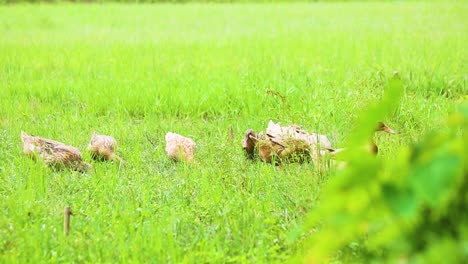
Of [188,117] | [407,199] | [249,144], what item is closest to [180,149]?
[249,144]

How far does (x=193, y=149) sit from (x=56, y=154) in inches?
25.2

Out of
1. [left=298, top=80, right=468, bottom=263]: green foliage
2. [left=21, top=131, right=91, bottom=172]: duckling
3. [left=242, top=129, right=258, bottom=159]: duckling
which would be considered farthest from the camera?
[left=242, top=129, right=258, bottom=159]: duckling

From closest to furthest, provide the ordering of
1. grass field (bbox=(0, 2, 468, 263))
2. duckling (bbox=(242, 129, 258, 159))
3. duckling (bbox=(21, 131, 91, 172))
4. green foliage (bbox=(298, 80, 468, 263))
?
green foliage (bbox=(298, 80, 468, 263)), grass field (bbox=(0, 2, 468, 263)), duckling (bbox=(21, 131, 91, 172)), duckling (bbox=(242, 129, 258, 159))

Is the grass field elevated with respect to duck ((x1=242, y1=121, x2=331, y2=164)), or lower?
lower

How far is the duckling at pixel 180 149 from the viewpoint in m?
2.93

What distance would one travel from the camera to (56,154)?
2783 mm

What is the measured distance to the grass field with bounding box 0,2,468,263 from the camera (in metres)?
2.13

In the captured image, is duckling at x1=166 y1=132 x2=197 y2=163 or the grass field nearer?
the grass field

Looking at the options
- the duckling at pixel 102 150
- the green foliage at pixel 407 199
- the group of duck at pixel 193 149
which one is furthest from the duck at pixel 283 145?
the green foliage at pixel 407 199

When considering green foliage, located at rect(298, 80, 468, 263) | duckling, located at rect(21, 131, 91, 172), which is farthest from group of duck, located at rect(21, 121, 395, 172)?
green foliage, located at rect(298, 80, 468, 263)

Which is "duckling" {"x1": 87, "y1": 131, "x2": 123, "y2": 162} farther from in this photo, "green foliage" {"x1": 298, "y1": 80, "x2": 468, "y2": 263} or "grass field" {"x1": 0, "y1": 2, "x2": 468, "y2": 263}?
"green foliage" {"x1": 298, "y1": 80, "x2": 468, "y2": 263}

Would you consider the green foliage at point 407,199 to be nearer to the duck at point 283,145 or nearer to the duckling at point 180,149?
the duck at point 283,145

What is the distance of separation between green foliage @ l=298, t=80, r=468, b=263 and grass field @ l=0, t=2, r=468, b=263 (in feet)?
3.08

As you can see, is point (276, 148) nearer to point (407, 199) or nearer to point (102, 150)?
point (102, 150)
